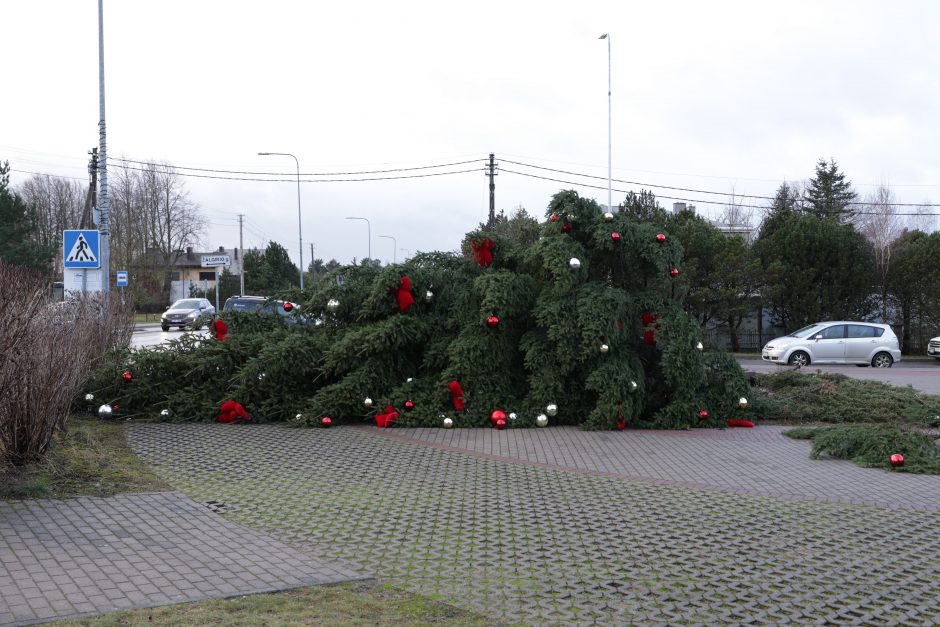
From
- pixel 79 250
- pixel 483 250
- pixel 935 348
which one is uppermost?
pixel 79 250

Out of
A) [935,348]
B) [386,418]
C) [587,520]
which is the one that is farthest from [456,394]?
[935,348]

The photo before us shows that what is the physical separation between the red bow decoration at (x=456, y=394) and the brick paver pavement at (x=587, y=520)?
85 cm

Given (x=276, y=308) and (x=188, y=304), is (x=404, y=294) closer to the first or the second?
(x=276, y=308)

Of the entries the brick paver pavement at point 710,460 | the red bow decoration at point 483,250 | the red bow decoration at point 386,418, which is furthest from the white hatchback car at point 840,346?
the red bow decoration at point 386,418

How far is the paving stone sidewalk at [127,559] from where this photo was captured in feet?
15.5

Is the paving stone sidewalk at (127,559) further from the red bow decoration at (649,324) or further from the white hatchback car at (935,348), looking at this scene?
the white hatchback car at (935,348)

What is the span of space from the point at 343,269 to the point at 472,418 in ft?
10.6

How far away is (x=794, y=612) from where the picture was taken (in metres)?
4.79

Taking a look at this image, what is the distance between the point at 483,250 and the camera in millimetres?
12828

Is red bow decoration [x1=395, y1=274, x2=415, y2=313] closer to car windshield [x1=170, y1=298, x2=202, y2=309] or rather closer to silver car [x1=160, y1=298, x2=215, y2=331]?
silver car [x1=160, y1=298, x2=215, y2=331]

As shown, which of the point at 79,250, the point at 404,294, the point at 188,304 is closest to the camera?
the point at 404,294

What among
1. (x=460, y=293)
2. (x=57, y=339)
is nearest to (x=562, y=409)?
(x=460, y=293)

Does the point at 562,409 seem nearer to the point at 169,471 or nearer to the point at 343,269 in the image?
the point at 343,269

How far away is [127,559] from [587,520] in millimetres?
3492
